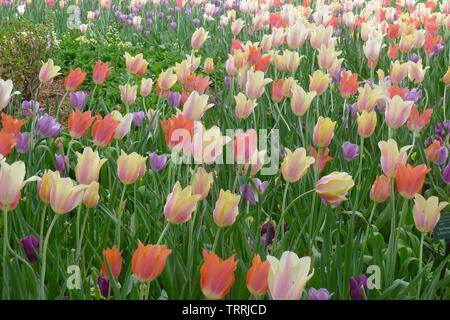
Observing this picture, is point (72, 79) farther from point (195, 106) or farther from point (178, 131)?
point (178, 131)

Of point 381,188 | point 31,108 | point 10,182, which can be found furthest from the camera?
point 31,108

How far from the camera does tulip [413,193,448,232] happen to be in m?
1.63

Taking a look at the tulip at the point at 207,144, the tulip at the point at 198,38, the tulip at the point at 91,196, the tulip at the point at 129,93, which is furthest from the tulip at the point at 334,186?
the tulip at the point at 198,38

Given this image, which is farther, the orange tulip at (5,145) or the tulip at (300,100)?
the tulip at (300,100)

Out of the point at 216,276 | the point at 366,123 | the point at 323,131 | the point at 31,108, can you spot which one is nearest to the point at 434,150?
the point at 366,123

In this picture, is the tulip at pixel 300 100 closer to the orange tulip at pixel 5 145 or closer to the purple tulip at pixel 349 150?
the purple tulip at pixel 349 150

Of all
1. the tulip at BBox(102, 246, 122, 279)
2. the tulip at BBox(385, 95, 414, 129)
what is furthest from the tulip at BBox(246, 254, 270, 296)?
the tulip at BBox(385, 95, 414, 129)

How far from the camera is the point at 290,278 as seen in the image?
1.21 m

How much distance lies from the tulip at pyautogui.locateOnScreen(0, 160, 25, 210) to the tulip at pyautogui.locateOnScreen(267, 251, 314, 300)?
64cm

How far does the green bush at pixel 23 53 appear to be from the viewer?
4.11m

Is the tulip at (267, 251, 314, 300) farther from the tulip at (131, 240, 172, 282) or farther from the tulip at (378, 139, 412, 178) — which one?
the tulip at (378, 139, 412, 178)

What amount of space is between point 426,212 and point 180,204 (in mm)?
667

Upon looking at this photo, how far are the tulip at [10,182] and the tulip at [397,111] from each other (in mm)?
1353
